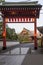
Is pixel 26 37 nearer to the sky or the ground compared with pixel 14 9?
nearer to the ground

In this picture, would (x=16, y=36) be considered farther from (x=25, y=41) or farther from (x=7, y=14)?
(x=7, y=14)

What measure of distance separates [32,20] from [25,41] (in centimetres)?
813

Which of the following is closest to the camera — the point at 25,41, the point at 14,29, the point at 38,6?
the point at 38,6

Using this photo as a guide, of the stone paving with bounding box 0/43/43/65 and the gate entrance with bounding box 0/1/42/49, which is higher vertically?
the gate entrance with bounding box 0/1/42/49

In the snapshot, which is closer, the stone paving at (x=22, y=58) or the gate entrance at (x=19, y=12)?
the stone paving at (x=22, y=58)

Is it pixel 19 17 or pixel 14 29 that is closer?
pixel 19 17

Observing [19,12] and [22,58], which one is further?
[19,12]

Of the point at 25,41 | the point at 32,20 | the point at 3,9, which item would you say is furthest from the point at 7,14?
the point at 25,41

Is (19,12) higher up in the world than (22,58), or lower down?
higher up

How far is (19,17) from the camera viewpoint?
19.2 m

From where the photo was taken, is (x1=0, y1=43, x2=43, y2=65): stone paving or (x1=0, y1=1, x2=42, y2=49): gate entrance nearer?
(x1=0, y1=43, x2=43, y2=65): stone paving

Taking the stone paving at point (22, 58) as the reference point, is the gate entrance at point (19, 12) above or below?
above

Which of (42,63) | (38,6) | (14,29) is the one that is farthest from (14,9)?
(14,29)

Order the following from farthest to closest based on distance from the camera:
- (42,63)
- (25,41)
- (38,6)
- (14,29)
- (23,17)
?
(14,29), (25,41), (23,17), (38,6), (42,63)
